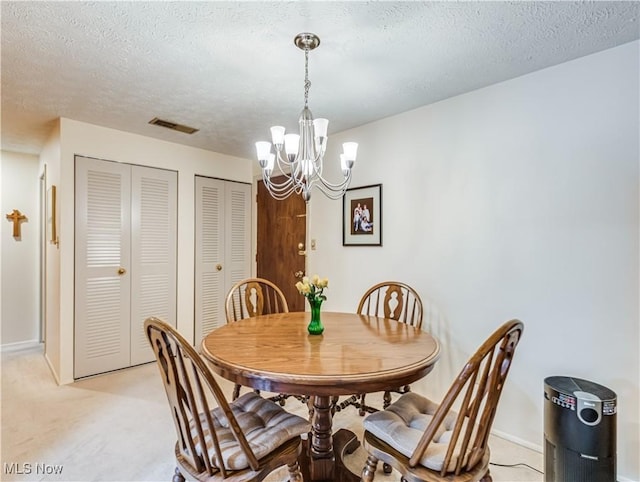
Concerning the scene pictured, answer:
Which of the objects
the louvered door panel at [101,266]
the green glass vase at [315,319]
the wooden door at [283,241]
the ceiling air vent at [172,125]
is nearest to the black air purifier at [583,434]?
the green glass vase at [315,319]

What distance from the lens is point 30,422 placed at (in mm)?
2244

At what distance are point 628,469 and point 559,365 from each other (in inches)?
21.2

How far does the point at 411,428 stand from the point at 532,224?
1.42 metres

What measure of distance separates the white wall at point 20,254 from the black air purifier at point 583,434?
5030 millimetres

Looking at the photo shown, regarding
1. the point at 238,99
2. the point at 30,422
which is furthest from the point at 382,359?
the point at 30,422

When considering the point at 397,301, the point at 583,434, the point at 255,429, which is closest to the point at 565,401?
the point at 583,434

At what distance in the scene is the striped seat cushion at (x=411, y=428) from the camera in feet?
3.85

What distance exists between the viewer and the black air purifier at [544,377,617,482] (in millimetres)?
1526

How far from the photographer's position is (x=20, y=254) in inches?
153

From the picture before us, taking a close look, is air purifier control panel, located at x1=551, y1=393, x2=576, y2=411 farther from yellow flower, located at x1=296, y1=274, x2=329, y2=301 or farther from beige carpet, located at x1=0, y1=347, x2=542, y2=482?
yellow flower, located at x1=296, y1=274, x2=329, y2=301

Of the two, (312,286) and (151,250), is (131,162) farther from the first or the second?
(312,286)

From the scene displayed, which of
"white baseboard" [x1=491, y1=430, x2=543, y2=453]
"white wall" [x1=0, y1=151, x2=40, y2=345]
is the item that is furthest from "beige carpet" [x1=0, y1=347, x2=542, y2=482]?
"white wall" [x1=0, y1=151, x2=40, y2=345]

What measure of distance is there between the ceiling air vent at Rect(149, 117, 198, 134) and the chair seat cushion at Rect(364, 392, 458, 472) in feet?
9.13

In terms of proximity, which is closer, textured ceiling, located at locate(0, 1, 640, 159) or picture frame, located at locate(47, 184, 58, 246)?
textured ceiling, located at locate(0, 1, 640, 159)
